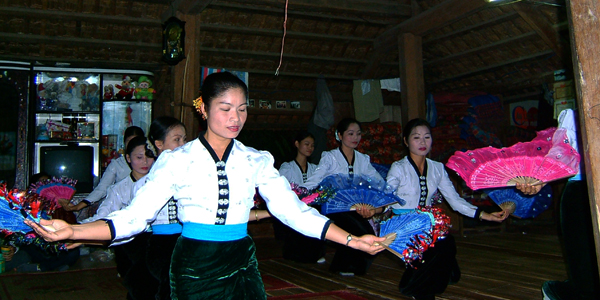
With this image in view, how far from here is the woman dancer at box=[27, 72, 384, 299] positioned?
6.09ft

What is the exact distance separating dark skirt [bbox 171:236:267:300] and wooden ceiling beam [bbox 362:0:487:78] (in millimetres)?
4564

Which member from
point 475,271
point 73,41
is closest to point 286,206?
point 475,271

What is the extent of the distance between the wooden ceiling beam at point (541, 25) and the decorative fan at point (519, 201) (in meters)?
3.58

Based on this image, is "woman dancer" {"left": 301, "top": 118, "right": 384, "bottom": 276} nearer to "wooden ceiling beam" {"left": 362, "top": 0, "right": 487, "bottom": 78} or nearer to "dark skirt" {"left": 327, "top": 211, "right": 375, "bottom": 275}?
"dark skirt" {"left": 327, "top": 211, "right": 375, "bottom": 275}

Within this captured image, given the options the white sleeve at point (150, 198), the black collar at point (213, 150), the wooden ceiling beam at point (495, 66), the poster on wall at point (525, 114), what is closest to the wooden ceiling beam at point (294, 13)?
the wooden ceiling beam at point (495, 66)

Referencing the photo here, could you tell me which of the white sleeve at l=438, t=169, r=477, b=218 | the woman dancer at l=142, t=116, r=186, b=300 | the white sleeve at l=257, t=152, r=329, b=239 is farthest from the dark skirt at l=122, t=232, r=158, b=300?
the white sleeve at l=438, t=169, r=477, b=218

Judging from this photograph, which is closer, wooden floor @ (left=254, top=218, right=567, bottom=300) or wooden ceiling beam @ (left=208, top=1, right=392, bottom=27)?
wooden floor @ (left=254, top=218, right=567, bottom=300)

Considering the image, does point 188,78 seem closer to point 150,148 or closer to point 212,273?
point 150,148

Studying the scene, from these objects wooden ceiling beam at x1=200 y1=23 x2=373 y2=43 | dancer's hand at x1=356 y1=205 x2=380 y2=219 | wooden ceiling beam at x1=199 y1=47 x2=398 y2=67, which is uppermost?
wooden ceiling beam at x1=200 y1=23 x2=373 y2=43

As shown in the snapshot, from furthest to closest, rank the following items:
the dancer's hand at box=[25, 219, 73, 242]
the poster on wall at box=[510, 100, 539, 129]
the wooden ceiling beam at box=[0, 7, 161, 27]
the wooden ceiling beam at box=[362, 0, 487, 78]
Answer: the poster on wall at box=[510, 100, 539, 129] < the wooden ceiling beam at box=[0, 7, 161, 27] < the wooden ceiling beam at box=[362, 0, 487, 78] < the dancer's hand at box=[25, 219, 73, 242]

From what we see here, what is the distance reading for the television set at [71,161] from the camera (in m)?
6.84

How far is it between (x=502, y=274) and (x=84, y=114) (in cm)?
609

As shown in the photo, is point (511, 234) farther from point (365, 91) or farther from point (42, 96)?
point (42, 96)

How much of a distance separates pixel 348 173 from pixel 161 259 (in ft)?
8.17
